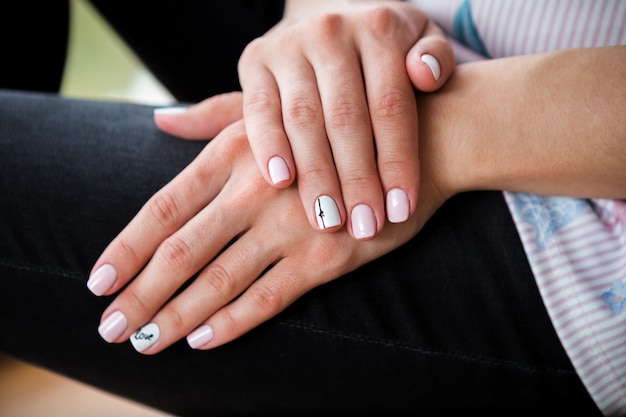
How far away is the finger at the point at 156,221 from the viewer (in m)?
0.63

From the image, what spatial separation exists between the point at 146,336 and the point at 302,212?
0.73 ft

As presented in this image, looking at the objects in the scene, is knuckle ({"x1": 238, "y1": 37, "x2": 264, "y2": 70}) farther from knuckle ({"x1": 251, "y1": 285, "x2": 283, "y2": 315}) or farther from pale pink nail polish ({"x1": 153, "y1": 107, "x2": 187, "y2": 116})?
knuckle ({"x1": 251, "y1": 285, "x2": 283, "y2": 315})

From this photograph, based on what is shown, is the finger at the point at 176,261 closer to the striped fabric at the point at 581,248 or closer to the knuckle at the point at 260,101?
the knuckle at the point at 260,101

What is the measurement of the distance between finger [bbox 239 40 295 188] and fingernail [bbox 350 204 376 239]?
0.27 feet

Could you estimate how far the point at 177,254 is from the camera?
2.05 ft

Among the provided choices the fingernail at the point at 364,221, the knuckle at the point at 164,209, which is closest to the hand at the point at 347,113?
the fingernail at the point at 364,221

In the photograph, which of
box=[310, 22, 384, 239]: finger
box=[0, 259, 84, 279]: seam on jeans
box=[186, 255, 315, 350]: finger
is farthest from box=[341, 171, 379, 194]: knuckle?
box=[0, 259, 84, 279]: seam on jeans

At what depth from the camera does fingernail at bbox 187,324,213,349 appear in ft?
2.09

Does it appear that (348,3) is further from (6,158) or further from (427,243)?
→ (6,158)

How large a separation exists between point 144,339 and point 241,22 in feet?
2.37

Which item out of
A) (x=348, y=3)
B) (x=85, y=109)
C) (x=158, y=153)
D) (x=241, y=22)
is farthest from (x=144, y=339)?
(x=241, y=22)

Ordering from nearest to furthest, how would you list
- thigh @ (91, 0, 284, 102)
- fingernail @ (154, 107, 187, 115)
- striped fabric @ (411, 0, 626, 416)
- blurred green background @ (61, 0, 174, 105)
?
striped fabric @ (411, 0, 626, 416), fingernail @ (154, 107, 187, 115), thigh @ (91, 0, 284, 102), blurred green background @ (61, 0, 174, 105)

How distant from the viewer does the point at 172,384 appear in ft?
→ 2.32

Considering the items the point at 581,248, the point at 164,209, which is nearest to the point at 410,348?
the point at 581,248
